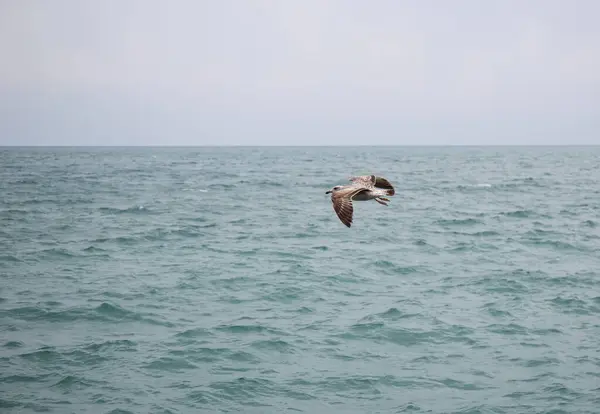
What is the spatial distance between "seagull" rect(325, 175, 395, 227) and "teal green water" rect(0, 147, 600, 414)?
673cm

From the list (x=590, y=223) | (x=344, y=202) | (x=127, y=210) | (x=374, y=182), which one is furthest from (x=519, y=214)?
(x=344, y=202)

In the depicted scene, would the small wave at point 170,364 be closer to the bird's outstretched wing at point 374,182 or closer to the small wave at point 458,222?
the bird's outstretched wing at point 374,182

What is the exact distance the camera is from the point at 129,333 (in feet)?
68.6

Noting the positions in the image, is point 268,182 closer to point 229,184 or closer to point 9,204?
point 229,184

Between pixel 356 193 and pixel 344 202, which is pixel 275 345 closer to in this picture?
pixel 356 193

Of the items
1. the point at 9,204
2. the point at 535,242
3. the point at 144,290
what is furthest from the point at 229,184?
the point at 144,290

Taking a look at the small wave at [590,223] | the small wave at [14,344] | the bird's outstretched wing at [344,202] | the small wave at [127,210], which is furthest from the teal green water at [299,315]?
the bird's outstretched wing at [344,202]

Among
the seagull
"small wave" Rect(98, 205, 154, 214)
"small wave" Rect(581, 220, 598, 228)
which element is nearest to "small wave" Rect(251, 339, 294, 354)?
the seagull

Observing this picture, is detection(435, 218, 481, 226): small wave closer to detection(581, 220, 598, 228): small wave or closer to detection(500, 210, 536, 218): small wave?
detection(500, 210, 536, 218): small wave

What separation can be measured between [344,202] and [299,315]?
43.5 ft

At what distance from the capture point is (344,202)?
10.0 m

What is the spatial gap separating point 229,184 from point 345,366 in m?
59.6

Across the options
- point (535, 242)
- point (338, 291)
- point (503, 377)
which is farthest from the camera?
point (535, 242)

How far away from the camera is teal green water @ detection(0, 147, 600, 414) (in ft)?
54.9
